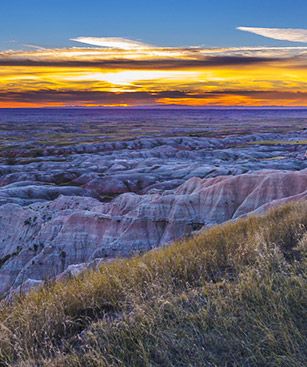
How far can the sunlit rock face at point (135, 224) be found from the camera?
2177cm

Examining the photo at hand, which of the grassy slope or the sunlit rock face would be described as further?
the sunlit rock face

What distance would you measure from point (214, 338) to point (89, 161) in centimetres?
6262

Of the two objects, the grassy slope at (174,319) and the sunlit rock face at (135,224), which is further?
the sunlit rock face at (135,224)

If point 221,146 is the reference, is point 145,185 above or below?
above

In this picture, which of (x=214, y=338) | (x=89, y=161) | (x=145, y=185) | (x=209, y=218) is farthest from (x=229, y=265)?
(x=89, y=161)

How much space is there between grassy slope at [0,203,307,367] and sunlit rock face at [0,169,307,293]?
1523cm

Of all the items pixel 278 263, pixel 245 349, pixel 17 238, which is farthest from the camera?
pixel 17 238

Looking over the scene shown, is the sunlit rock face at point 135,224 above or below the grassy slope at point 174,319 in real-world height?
A: below

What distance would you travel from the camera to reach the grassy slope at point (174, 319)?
11.9 ft

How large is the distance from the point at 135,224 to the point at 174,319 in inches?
715

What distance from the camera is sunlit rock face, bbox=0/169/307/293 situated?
71.4ft

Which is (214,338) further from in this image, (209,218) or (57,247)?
(57,247)

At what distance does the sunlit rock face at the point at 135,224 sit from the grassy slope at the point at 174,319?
50.0 feet

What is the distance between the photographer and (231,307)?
4.35 m
